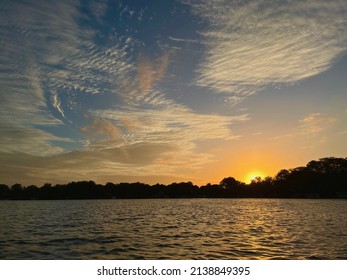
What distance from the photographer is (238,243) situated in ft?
137

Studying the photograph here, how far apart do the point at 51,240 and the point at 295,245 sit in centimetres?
2947

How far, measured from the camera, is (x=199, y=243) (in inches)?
1639
